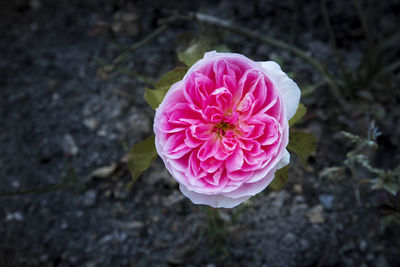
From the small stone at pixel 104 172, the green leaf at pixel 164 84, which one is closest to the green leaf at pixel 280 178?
the green leaf at pixel 164 84

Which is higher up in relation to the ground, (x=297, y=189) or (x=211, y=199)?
(x=211, y=199)

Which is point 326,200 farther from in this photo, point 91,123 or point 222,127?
point 91,123

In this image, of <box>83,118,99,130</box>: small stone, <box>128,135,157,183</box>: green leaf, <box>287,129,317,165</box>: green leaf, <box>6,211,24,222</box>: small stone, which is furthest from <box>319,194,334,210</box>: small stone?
<box>6,211,24,222</box>: small stone

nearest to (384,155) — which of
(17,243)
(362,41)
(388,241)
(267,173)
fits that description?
(388,241)

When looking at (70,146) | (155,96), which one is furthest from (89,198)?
(155,96)

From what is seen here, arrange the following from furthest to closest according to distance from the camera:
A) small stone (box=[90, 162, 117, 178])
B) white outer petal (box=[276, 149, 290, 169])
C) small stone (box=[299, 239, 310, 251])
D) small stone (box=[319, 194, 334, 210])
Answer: small stone (box=[90, 162, 117, 178]) < small stone (box=[319, 194, 334, 210]) < small stone (box=[299, 239, 310, 251]) < white outer petal (box=[276, 149, 290, 169])

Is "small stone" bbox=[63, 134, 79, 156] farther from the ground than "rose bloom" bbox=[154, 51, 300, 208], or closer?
closer

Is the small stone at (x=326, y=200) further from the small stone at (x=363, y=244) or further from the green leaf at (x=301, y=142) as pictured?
the green leaf at (x=301, y=142)

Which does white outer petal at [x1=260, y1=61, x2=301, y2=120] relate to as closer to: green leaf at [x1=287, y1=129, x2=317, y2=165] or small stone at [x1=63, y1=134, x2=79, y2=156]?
green leaf at [x1=287, y1=129, x2=317, y2=165]
